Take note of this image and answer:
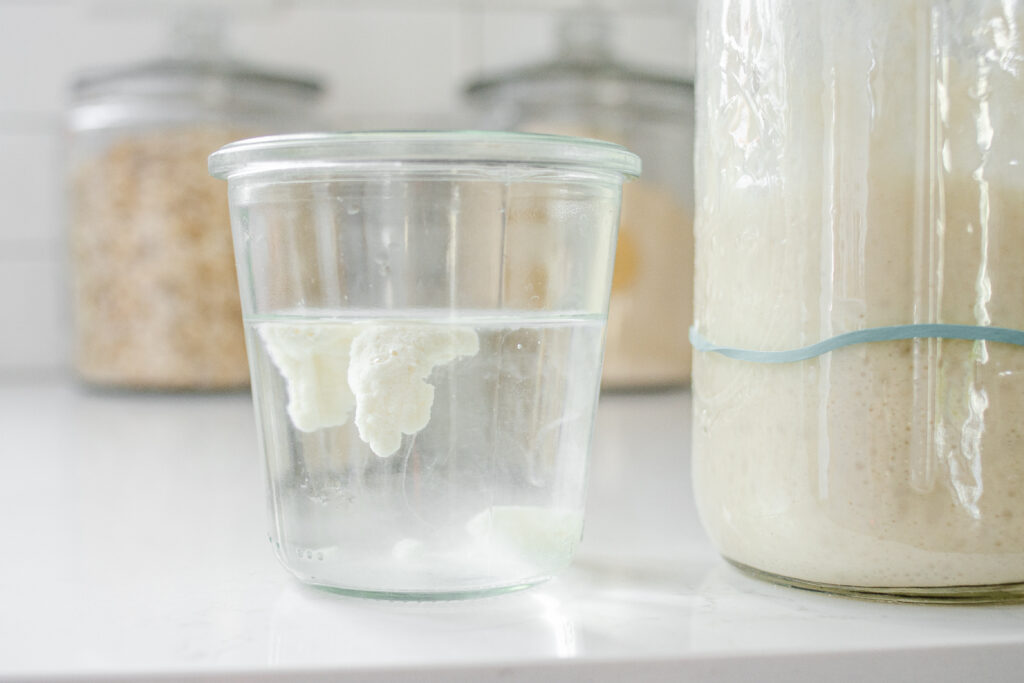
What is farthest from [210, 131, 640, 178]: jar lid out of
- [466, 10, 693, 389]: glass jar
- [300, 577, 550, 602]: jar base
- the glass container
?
[466, 10, 693, 389]: glass jar

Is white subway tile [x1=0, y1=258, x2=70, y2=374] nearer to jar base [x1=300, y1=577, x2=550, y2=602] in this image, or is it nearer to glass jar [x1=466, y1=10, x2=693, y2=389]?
glass jar [x1=466, y1=10, x2=693, y2=389]

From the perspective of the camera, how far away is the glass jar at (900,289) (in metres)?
0.33

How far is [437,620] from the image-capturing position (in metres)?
0.32

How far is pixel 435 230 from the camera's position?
34 cm

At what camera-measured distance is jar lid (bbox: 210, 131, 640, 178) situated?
0.33m

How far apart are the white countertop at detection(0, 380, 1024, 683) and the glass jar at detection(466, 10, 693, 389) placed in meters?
0.46

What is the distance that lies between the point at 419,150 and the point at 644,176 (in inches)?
26.8

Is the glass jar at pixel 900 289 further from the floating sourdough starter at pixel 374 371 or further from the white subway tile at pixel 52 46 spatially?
the white subway tile at pixel 52 46

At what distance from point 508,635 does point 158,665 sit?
10cm

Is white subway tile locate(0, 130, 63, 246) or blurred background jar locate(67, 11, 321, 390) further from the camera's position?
white subway tile locate(0, 130, 63, 246)

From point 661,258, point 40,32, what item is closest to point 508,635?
point 661,258

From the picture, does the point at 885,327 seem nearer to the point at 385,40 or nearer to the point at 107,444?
the point at 107,444

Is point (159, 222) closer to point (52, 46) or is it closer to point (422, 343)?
point (52, 46)

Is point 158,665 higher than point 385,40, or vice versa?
point 385,40
